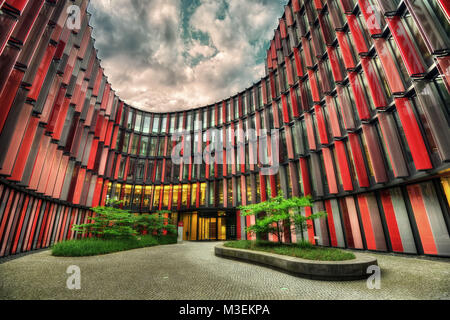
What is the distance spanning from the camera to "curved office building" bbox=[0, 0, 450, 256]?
35.5 ft

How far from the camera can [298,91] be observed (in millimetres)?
23312

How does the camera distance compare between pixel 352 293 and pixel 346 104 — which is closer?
pixel 352 293

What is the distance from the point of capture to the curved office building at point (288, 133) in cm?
1082

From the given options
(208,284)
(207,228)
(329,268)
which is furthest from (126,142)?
(329,268)

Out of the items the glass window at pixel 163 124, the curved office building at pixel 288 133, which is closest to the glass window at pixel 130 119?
the curved office building at pixel 288 133

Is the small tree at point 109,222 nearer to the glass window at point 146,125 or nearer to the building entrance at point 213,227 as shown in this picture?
the building entrance at point 213,227

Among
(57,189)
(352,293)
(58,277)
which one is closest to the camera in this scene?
(352,293)

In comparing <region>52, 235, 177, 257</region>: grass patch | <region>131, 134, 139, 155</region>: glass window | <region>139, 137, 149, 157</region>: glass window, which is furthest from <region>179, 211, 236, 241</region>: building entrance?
<region>131, 134, 139, 155</region>: glass window

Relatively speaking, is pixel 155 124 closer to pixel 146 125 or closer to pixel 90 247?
pixel 146 125

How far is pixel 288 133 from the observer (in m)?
23.6
